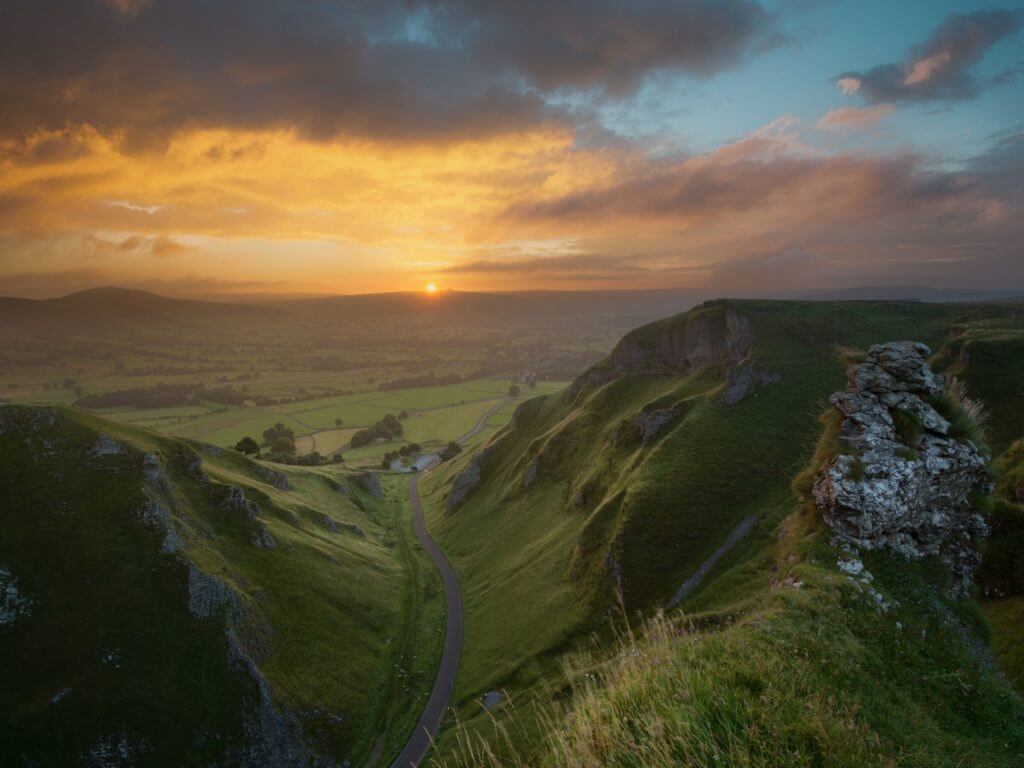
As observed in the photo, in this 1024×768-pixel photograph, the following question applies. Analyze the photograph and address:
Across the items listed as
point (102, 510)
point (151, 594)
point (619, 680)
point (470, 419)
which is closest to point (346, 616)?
point (151, 594)

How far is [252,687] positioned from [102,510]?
85.3 ft

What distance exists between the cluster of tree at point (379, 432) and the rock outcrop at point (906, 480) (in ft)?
529

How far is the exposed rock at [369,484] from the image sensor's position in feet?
376

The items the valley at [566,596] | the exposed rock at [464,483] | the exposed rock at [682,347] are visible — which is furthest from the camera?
the exposed rock at [464,483]

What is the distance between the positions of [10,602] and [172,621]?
43.3ft

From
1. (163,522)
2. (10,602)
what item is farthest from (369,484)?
(10,602)

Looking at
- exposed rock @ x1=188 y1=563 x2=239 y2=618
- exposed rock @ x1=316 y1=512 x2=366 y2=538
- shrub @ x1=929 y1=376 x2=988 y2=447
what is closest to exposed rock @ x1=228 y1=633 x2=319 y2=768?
exposed rock @ x1=188 y1=563 x2=239 y2=618

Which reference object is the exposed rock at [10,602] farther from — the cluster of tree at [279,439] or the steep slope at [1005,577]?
the cluster of tree at [279,439]

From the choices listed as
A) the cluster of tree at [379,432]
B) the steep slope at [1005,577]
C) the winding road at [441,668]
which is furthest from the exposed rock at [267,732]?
the cluster of tree at [379,432]

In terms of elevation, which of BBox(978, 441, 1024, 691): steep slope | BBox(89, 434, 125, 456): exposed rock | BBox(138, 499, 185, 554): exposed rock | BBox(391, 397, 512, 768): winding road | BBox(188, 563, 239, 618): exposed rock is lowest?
BBox(391, 397, 512, 768): winding road

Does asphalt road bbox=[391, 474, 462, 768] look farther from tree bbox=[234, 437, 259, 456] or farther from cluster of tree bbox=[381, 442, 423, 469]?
cluster of tree bbox=[381, 442, 423, 469]

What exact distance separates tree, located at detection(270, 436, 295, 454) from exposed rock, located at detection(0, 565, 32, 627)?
3908 inches

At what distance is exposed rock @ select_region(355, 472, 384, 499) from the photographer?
376 ft

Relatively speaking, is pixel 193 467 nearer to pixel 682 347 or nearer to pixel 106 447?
pixel 106 447
